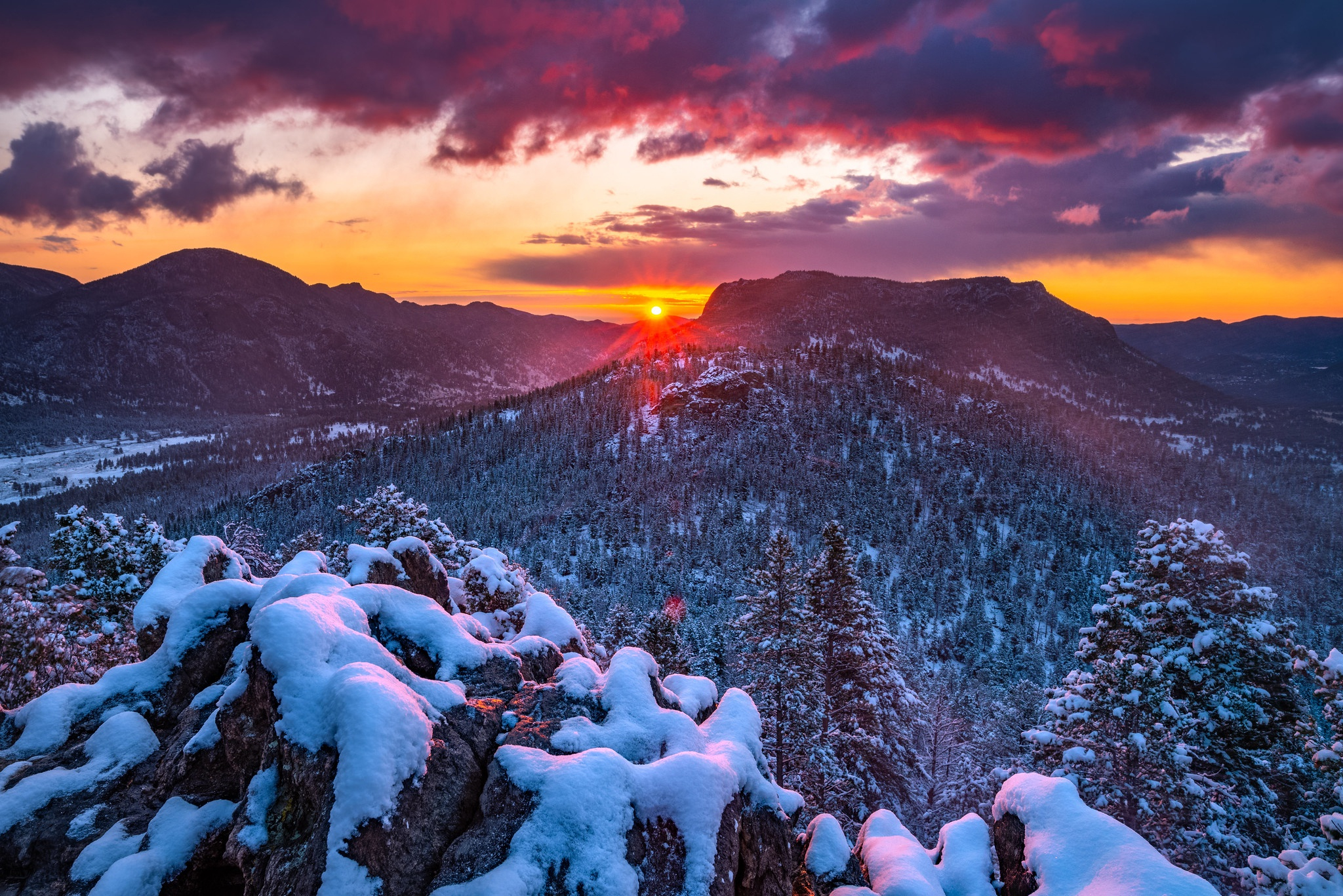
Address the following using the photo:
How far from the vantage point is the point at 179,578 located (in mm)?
17406

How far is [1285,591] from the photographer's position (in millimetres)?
149750

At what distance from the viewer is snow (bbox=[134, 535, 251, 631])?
16.1 m

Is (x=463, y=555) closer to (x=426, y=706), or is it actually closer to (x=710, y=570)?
(x=426, y=706)

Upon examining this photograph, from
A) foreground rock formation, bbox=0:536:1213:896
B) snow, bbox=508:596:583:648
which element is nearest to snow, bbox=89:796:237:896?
foreground rock formation, bbox=0:536:1213:896

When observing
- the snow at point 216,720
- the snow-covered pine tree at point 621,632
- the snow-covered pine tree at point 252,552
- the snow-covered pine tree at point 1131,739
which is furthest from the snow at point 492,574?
the snow-covered pine tree at point 252,552

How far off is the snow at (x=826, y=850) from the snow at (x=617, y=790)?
1.22m

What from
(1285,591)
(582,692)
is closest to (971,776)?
(582,692)

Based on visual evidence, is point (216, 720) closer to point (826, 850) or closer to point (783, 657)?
point (826, 850)

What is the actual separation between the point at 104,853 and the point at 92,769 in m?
2.34

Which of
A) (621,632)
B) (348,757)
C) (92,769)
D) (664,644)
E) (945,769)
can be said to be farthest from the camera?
(621,632)

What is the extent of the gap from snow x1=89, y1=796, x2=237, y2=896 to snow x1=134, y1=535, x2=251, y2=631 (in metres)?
6.50

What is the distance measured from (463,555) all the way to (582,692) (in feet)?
86.6

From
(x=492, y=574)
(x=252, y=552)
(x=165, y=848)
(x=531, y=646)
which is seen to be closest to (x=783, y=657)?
(x=492, y=574)

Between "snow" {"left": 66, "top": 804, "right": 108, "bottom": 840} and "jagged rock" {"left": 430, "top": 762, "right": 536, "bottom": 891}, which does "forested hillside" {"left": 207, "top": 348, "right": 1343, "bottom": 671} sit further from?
"jagged rock" {"left": 430, "top": 762, "right": 536, "bottom": 891}
